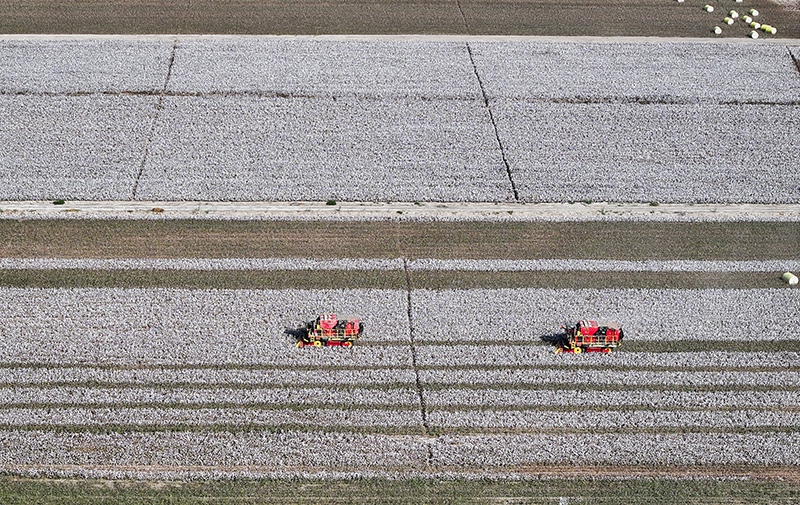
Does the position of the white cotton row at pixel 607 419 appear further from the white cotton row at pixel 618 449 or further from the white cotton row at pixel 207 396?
the white cotton row at pixel 207 396

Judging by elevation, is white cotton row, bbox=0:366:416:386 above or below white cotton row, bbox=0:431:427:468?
above

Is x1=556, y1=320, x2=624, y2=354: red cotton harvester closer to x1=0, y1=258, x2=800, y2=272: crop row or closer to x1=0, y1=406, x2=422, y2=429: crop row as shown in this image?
x1=0, y1=258, x2=800, y2=272: crop row

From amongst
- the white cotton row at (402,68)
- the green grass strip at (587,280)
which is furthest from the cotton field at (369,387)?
the white cotton row at (402,68)

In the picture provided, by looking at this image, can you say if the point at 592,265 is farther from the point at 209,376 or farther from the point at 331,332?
the point at 209,376

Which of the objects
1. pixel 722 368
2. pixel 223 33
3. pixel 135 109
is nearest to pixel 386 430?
pixel 722 368

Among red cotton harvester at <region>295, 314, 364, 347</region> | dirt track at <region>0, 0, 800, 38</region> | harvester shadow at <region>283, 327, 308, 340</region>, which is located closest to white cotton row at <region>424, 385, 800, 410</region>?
red cotton harvester at <region>295, 314, 364, 347</region>
